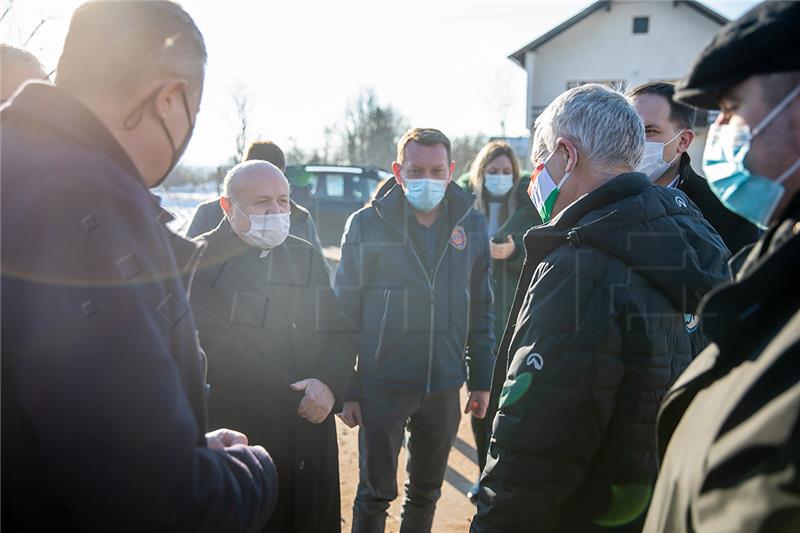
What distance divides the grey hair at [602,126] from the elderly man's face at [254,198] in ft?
5.03

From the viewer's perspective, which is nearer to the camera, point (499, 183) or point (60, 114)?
point (60, 114)

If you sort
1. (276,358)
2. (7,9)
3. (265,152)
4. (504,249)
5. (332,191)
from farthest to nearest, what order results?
(332,191), (265,152), (504,249), (7,9), (276,358)

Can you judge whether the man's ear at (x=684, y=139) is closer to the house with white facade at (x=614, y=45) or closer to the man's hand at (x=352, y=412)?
the man's hand at (x=352, y=412)

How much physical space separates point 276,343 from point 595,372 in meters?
1.61

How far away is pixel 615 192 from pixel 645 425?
0.70m

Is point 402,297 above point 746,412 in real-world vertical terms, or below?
below

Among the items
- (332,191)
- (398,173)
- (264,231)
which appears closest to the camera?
(264,231)

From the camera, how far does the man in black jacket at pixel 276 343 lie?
9.02ft

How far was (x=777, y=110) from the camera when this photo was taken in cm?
119

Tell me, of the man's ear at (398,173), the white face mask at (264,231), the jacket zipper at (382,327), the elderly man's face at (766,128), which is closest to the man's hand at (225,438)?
the white face mask at (264,231)

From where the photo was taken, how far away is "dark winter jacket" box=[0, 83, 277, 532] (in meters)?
1.10

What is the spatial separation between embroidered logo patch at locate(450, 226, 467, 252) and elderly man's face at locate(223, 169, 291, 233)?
1038 mm

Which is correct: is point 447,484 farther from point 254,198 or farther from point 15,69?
point 15,69

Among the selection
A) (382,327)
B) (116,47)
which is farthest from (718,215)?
(116,47)
